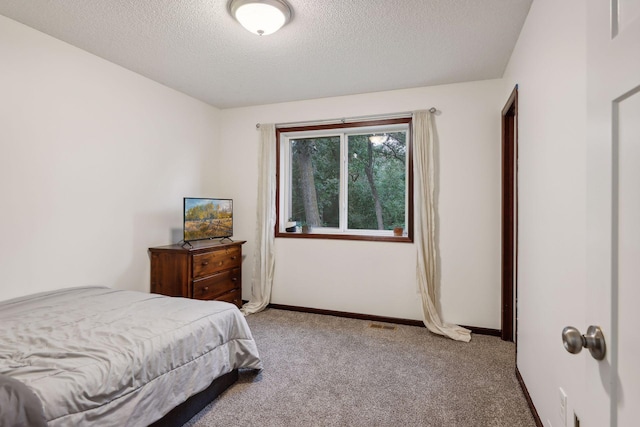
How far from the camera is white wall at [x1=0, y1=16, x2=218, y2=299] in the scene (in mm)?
2268

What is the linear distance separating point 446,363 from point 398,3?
2.64 m

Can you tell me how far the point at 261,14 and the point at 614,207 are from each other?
2.11 meters

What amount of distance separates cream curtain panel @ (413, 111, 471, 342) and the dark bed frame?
6.52 ft

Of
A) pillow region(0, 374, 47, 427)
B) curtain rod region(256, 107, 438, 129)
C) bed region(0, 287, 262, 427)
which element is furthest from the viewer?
curtain rod region(256, 107, 438, 129)

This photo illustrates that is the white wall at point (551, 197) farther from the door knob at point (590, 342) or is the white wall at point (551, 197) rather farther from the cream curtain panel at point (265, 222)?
the cream curtain panel at point (265, 222)

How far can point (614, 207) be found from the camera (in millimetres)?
662

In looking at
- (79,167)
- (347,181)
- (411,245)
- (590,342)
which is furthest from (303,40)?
(590,342)

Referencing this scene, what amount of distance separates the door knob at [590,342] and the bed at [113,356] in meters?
1.69

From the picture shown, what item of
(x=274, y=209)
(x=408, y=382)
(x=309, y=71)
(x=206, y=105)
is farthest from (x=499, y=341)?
(x=206, y=105)

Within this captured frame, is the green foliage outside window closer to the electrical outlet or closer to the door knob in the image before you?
the electrical outlet

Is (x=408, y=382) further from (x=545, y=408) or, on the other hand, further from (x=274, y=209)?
(x=274, y=209)

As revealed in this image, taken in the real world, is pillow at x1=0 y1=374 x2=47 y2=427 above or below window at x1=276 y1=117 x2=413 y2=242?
below

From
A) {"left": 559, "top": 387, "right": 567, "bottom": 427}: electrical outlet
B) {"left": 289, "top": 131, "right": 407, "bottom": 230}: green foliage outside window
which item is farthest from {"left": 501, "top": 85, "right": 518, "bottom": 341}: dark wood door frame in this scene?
{"left": 559, "top": 387, "right": 567, "bottom": 427}: electrical outlet

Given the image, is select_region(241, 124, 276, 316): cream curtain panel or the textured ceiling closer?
the textured ceiling
